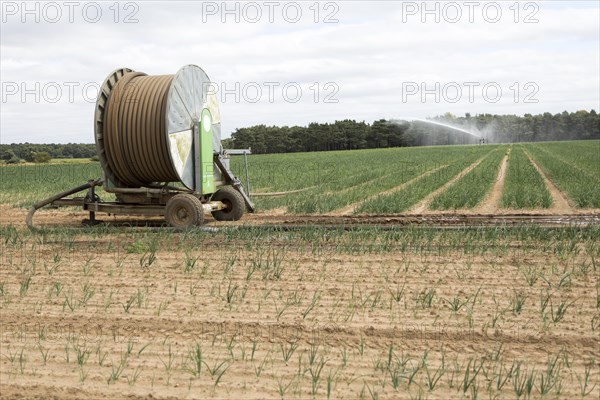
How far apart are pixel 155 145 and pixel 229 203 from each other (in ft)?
7.42

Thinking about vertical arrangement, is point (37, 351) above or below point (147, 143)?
below

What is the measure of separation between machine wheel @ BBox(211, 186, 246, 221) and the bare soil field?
10.4ft

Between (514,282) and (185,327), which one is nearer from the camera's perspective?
(185,327)

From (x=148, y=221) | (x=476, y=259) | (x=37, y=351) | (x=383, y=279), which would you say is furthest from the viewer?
(x=148, y=221)

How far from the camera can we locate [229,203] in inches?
511

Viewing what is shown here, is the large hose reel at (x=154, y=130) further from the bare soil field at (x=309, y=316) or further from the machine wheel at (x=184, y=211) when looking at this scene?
the bare soil field at (x=309, y=316)

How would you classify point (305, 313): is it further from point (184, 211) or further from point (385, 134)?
point (385, 134)

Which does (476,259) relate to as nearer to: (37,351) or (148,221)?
(37,351)

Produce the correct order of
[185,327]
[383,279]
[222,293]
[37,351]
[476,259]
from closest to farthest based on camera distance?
1. [37,351]
2. [185,327]
3. [222,293]
4. [383,279]
5. [476,259]

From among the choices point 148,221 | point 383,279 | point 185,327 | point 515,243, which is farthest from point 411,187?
point 185,327

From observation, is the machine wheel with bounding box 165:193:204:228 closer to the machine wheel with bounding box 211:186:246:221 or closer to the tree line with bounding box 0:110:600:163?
the machine wheel with bounding box 211:186:246:221

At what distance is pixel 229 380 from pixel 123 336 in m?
1.38

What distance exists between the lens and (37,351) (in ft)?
16.8

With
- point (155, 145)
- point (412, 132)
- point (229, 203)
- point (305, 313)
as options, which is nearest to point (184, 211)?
point (155, 145)
